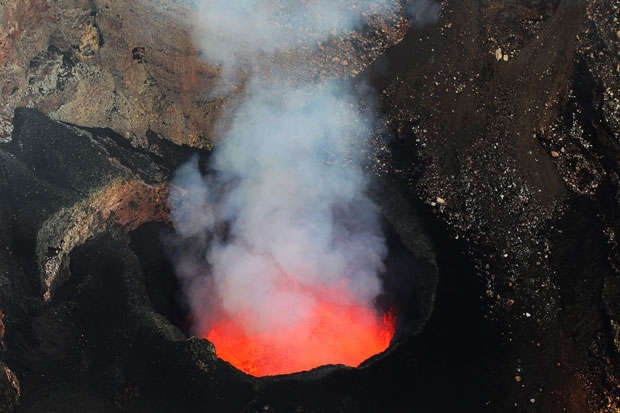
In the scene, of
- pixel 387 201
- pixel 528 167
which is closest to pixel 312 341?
pixel 387 201

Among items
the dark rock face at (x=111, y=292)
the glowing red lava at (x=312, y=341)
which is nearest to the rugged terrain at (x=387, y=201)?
the dark rock face at (x=111, y=292)

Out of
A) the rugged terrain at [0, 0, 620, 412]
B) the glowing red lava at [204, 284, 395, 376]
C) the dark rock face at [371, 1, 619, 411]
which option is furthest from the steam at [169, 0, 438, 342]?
the dark rock face at [371, 1, 619, 411]

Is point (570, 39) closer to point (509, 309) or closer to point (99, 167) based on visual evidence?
point (509, 309)

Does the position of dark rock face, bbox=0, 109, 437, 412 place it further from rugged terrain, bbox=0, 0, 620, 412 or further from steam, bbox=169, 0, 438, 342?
steam, bbox=169, 0, 438, 342

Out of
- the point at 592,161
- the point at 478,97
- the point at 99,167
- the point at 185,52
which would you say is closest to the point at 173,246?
the point at 99,167

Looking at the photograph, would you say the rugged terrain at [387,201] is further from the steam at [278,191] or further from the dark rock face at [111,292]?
the steam at [278,191]
